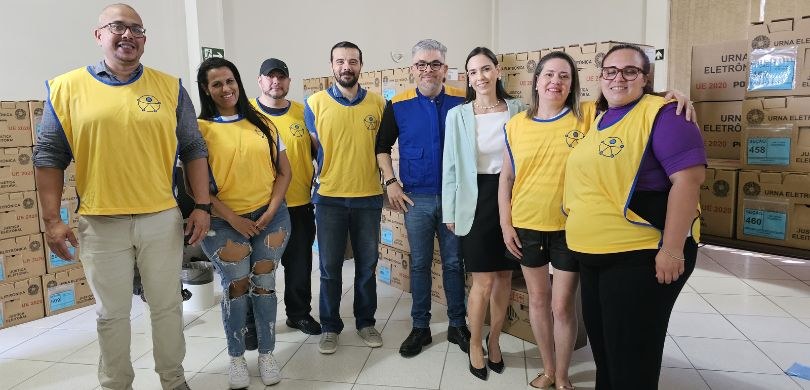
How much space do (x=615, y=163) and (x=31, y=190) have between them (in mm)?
3361

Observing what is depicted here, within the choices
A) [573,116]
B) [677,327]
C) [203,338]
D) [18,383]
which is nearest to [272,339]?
[203,338]

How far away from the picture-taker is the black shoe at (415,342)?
251 centimetres

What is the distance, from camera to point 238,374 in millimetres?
2199

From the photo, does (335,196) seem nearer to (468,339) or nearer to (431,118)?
(431,118)

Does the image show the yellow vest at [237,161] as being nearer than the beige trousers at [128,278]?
No

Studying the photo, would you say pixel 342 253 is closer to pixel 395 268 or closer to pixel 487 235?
pixel 487 235

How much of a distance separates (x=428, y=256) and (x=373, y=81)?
1980 millimetres

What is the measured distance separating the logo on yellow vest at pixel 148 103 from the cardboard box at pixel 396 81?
2112mm

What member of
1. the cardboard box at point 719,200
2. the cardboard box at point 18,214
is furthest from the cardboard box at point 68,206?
the cardboard box at point 719,200

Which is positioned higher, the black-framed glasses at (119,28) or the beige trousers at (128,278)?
the black-framed glasses at (119,28)

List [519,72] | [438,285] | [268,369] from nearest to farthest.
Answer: [268,369]
[519,72]
[438,285]

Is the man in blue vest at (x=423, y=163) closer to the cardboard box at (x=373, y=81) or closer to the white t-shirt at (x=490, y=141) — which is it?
the white t-shirt at (x=490, y=141)

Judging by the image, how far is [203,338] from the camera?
2.76 metres

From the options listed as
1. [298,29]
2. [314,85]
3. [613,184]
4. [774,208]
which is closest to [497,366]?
[613,184]
